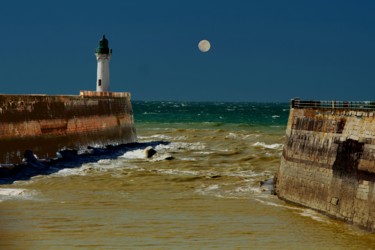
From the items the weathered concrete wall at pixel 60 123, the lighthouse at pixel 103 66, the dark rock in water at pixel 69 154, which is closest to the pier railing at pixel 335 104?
the weathered concrete wall at pixel 60 123

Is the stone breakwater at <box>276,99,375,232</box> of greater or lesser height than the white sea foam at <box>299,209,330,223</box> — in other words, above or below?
above

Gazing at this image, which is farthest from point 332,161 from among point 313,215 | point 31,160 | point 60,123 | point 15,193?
point 60,123

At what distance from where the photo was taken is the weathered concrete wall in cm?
2677

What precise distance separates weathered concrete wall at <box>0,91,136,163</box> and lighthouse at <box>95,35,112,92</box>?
257 centimetres

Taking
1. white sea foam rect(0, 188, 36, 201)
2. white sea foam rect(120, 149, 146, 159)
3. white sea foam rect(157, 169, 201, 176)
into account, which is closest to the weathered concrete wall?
white sea foam rect(120, 149, 146, 159)

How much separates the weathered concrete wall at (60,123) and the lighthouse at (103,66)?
8.43 ft

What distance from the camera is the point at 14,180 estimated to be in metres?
22.7

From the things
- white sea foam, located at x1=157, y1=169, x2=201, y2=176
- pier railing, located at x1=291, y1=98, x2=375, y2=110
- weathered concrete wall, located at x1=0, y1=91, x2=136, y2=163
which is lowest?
white sea foam, located at x1=157, y1=169, x2=201, y2=176

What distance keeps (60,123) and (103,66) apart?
616 inches

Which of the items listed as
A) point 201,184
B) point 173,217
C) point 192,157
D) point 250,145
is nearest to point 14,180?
point 201,184

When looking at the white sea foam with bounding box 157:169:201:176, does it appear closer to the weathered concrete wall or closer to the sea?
the sea

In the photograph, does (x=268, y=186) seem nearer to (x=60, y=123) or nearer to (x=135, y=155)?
(x=135, y=155)

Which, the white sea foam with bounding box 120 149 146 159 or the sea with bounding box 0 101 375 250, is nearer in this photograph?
the sea with bounding box 0 101 375 250

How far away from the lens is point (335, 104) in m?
18.3
